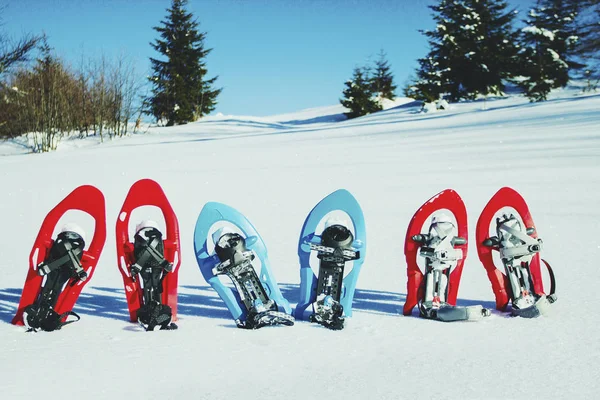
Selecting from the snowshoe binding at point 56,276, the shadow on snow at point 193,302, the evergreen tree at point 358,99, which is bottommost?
the shadow on snow at point 193,302

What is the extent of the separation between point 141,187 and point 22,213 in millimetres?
3895

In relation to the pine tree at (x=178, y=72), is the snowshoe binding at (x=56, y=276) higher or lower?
lower

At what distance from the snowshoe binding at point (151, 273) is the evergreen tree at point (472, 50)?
78.9 ft

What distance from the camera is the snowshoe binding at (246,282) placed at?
2.94m

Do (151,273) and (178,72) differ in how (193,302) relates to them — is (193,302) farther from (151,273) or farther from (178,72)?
(178,72)

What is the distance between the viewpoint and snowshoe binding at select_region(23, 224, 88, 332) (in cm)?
285

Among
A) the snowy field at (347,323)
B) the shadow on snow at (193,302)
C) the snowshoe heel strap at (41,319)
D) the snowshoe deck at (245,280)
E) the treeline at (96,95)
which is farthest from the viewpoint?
the treeline at (96,95)

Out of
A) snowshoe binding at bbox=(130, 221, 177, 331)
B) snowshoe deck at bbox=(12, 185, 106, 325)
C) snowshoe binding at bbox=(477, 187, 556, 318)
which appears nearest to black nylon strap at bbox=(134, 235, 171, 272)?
snowshoe binding at bbox=(130, 221, 177, 331)

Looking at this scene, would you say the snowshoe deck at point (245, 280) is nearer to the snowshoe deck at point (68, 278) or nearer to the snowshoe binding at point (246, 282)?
the snowshoe binding at point (246, 282)

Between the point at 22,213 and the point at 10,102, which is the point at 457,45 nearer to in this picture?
the point at 10,102

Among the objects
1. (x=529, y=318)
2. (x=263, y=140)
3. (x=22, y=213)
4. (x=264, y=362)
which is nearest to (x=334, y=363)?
(x=264, y=362)

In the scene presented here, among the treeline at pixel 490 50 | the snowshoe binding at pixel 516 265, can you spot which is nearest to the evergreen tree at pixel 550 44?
the treeline at pixel 490 50

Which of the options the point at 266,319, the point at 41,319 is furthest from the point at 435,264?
→ the point at 41,319

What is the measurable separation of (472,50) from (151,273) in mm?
26973
